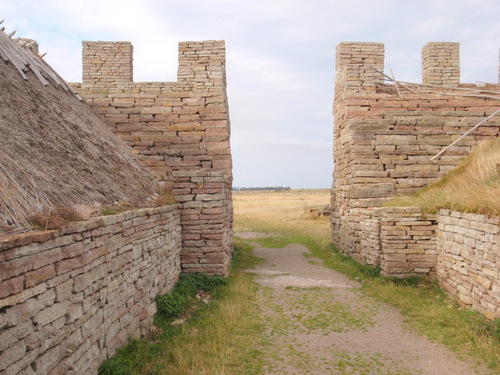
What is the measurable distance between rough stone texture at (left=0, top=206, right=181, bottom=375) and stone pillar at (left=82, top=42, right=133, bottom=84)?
6.30m

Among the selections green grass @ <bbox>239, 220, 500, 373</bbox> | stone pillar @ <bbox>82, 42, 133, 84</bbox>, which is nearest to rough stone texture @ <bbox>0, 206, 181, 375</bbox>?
green grass @ <bbox>239, 220, 500, 373</bbox>

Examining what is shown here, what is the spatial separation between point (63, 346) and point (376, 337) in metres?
4.59

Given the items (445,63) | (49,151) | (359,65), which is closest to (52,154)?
(49,151)

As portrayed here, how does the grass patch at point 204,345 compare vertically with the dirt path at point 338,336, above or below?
above

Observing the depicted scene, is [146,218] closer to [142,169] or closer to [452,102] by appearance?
[142,169]

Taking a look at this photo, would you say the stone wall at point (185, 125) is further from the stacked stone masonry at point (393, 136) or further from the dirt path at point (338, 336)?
the stacked stone masonry at point (393, 136)

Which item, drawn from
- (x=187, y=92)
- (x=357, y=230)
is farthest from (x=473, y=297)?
(x=187, y=92)

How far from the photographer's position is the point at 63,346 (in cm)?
352

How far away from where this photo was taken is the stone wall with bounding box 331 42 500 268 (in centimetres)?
1070

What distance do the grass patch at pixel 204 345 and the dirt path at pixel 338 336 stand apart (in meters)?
0.30

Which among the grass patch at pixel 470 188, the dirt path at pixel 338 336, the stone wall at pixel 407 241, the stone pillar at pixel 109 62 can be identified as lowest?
the dirt path at pixel 338 336

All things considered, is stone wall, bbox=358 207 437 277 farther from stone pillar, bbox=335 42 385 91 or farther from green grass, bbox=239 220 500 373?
stone pillar, bbox=335 42 385 91

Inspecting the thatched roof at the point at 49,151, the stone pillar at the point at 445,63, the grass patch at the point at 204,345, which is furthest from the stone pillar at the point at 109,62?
Result: the stone pillar at the point at 445,63

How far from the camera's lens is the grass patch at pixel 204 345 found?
470 cm
